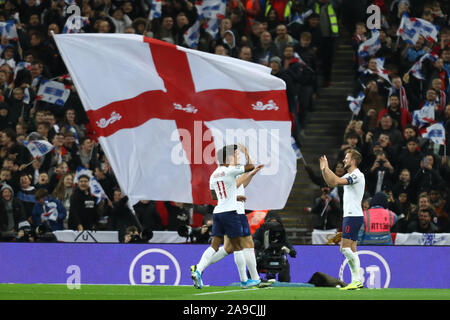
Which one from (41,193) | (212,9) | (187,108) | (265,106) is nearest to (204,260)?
(187,108)

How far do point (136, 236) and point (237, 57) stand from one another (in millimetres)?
5942

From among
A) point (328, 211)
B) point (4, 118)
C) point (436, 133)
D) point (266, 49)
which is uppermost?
point (266, 49)

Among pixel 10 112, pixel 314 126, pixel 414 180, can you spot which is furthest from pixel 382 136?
pixel 10 112

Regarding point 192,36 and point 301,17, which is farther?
point 301,17

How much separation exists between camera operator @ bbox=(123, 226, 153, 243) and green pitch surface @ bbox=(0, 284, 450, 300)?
8.49 ft

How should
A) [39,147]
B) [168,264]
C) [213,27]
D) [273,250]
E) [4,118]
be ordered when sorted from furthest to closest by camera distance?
1. [213,27]
2. [4,118]
3. [39,147]
4. [168,264]
5. [273,250]

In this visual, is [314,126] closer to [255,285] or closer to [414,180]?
[414,180]

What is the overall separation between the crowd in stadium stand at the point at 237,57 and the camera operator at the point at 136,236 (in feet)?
1.61

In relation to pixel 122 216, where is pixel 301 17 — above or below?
above

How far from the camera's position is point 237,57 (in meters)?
23.4

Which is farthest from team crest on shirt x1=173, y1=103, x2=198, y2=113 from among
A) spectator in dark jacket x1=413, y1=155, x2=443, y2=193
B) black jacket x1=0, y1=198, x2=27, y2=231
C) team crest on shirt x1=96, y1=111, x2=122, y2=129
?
spectator in dark jacket x1=413, y1=155, x2=443, y2=193

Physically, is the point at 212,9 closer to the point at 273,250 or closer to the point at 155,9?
the point at 155,9

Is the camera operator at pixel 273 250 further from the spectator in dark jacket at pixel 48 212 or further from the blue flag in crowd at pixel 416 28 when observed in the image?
the blue flag in crowd at pixel 416 28

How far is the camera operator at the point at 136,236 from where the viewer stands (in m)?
19.3
